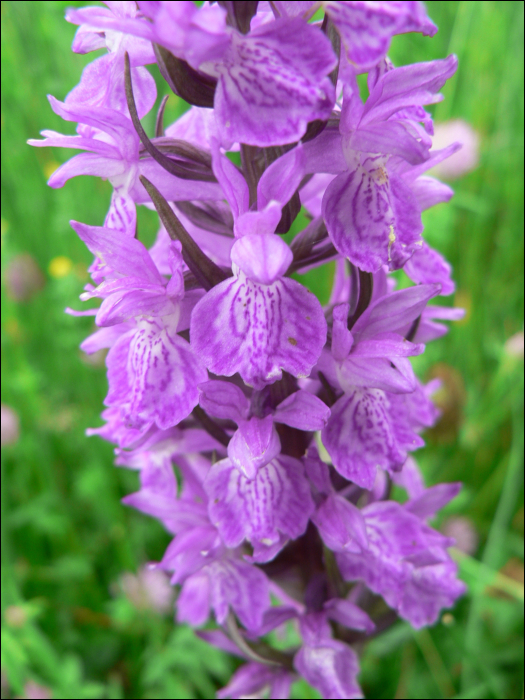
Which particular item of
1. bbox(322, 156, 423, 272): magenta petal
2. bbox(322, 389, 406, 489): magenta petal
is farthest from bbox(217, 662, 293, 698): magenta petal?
bbox(322, 156, 423, 272): magenta petal

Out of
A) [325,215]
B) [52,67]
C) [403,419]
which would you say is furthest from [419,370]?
[52,67]

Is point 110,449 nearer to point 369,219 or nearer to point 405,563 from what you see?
point 405,563

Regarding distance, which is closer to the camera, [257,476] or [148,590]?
[257,476]

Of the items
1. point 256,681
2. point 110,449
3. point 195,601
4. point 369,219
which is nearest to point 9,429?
point 110,449

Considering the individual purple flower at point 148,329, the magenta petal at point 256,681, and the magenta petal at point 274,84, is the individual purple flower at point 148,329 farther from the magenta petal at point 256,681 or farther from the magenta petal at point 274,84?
the magenta petal at point 256,681

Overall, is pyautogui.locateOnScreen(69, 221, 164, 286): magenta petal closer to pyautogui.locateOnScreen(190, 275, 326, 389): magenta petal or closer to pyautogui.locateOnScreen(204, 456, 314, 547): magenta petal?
pyautogui.locateOnScreen(190, 275, 326, 389): magenta petal
